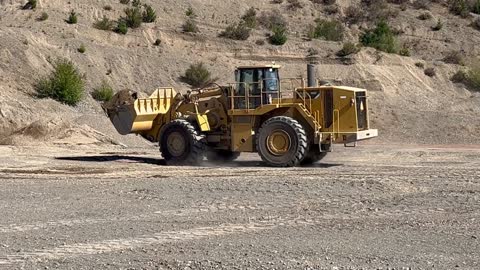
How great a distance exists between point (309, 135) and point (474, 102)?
23586 mm

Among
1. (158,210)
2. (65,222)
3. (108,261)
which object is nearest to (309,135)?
(158,210)

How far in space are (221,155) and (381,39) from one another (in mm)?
32944

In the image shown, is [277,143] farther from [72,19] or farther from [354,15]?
[354,15]

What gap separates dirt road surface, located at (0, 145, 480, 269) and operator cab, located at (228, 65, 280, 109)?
1.89 meters

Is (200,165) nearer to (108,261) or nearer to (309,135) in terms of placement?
(309,135)

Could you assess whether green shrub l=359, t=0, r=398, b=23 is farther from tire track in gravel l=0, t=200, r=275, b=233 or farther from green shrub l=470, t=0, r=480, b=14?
tire track in gravel l=0, t=200, r=275, b=233

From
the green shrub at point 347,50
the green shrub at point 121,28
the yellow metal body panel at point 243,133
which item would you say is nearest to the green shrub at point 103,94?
the green shrub at point 121,28

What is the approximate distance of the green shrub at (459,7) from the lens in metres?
63.2

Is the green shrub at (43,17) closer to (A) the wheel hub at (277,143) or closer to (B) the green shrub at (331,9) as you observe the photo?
(B) the green shrub at (331,9)

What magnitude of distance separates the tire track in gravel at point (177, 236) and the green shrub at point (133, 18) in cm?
3865

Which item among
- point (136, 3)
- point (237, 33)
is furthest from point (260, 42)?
point (136, 3)

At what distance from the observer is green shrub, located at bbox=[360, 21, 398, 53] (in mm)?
54156

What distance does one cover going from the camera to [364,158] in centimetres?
2611

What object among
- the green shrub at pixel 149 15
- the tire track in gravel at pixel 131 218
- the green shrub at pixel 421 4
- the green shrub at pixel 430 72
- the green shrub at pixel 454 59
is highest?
the green shrub at pixel 421 4
